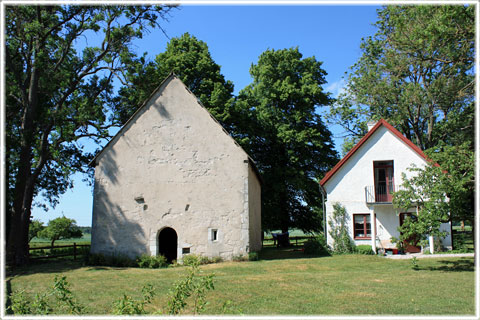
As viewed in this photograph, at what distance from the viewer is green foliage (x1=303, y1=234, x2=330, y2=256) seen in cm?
2105

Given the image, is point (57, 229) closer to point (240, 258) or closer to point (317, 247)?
point (240, 258)

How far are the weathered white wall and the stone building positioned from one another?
6554 mm

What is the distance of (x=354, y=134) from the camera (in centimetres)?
3066

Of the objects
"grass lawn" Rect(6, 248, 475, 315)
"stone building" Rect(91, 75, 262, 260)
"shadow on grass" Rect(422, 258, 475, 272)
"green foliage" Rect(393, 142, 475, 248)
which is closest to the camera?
"grass lawn" Rect(6, 248, 475, 315)

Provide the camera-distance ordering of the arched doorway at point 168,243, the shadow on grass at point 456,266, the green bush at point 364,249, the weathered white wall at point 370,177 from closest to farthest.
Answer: the shadow on grass at point 456,266 → the arched doorway at point 168,243 → the green bush at point 364,249 → the weathered white wall at point 370,177

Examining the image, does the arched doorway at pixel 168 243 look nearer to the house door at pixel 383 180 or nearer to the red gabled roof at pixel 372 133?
the red gabled roof at pixel 372 133

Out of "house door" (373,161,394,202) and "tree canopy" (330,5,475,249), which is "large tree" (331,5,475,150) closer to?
"tree canopy" (330,5,475,249)

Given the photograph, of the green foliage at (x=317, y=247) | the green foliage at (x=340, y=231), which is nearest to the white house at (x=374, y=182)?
the green foliage at (x=340, y=231)

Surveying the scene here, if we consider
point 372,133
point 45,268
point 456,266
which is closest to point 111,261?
point 45,268

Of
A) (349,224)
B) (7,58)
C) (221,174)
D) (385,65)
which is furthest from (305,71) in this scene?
(7,58)

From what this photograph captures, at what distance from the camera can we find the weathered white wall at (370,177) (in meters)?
21.0

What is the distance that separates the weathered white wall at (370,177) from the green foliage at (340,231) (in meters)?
0.25

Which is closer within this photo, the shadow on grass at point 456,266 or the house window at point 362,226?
the shadow on grass at point 456,266

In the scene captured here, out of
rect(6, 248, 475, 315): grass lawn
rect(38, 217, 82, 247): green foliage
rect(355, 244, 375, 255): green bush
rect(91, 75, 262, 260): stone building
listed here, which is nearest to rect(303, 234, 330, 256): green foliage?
rect(355, 244, 375, 255): green bush
